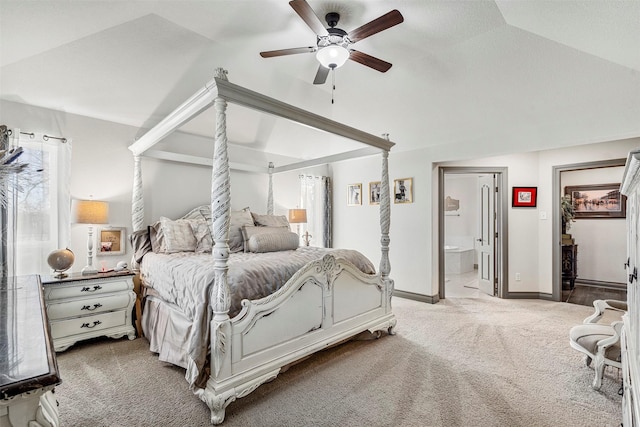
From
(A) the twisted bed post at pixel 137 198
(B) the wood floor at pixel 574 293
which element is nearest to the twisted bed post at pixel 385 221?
(B) the wood floor at pixel 574 293

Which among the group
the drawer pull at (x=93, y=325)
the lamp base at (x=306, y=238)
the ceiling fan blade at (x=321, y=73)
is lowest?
the drawer pull at (x=93, y=325)

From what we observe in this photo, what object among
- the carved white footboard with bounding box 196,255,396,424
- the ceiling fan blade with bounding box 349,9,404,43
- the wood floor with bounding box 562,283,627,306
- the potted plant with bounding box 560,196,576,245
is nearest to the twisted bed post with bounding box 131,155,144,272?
the carved white footboard with bounding box 196,255,396,424

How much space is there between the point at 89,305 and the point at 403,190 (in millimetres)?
4147

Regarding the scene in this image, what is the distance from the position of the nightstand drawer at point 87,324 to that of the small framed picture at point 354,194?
148 inches

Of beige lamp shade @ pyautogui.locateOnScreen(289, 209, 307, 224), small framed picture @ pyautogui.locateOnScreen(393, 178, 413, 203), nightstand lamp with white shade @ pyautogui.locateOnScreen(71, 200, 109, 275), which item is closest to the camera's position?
nightstand lamp with white shade @ pyautogui.locateOnScreen(71, 200, 109, 275)

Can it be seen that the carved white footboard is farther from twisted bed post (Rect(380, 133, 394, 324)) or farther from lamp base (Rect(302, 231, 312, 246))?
lamp base (Rect(302, 231, 312, 246))

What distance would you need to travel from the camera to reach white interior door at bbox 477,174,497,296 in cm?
471

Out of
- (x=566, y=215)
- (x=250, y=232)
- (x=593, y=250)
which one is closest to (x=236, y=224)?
(x=250, y=232)

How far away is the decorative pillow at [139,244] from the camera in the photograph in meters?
3.31

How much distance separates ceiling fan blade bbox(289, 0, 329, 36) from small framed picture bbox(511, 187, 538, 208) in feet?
13.0

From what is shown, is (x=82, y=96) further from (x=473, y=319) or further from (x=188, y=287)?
(x=473, y=319)

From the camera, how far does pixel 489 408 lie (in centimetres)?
191

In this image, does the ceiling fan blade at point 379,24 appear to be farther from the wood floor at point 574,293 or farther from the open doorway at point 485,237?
the wood floor at point 574,293

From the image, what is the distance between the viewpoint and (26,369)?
0.68m
